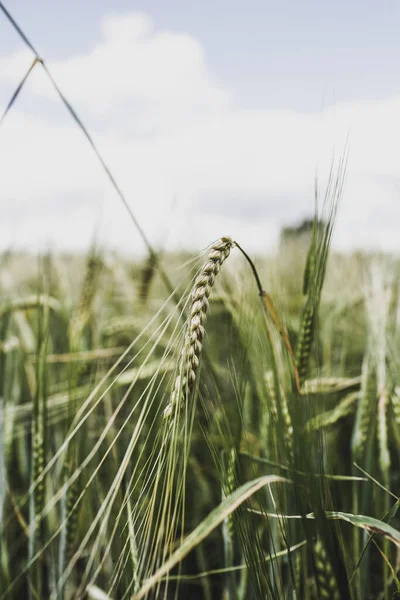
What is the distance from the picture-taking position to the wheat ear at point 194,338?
1.32 feet

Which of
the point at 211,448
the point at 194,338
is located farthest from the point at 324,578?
the point at 194,338

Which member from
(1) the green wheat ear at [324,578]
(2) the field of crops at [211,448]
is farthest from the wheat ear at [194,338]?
(1) the green wheat ear at [324,578]

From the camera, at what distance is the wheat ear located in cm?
40

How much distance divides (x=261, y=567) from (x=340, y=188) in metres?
0.37

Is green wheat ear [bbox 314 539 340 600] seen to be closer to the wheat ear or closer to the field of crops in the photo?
the field of crops

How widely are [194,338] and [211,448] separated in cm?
14

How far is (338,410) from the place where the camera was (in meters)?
0.88

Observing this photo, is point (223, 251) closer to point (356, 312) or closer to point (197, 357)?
point (197, 357)

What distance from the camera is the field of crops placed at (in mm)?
436

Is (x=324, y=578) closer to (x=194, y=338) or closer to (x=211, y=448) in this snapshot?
(x=211, y=448)

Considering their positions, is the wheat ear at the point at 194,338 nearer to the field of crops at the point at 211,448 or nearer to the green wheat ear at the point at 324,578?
the field of crops at the point at 211,448

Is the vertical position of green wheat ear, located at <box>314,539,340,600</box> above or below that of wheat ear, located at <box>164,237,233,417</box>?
below

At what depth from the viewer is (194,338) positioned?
0.41m

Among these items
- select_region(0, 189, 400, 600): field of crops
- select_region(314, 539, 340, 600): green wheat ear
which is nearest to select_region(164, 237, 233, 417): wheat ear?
select_region(0, 189, 400, 600): field of crops
